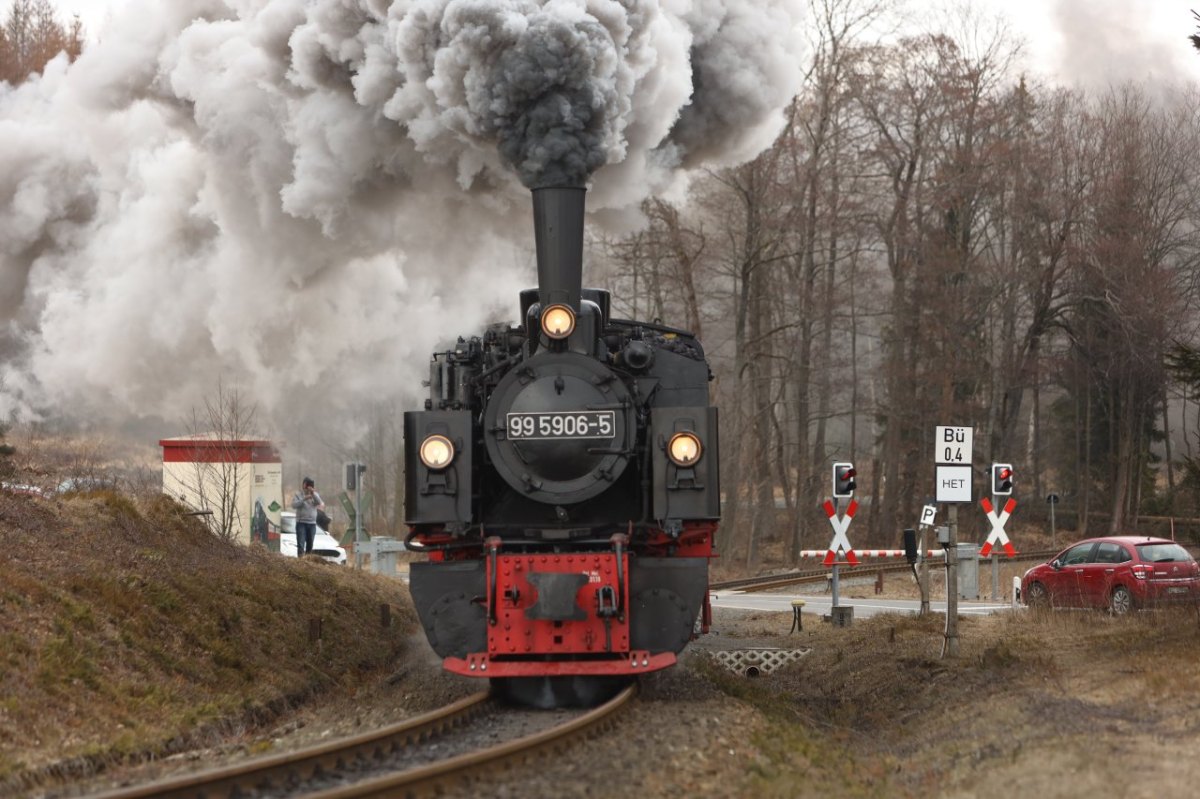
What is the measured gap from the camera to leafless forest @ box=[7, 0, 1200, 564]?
1420 inches

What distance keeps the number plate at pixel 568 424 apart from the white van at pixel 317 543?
14564 millimetres

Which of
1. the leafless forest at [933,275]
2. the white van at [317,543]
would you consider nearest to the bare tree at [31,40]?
the leafless forest at [933,275]

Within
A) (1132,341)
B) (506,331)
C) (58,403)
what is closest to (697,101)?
(506,331)

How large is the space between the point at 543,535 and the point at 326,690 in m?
3.01

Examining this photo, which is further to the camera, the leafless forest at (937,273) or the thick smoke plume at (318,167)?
the leafless forest at (937,273)

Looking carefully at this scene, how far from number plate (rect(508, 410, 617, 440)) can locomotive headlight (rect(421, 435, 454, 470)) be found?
534 millimetres

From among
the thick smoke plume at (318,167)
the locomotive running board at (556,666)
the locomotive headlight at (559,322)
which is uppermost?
the thick smoke plume at (318,167)

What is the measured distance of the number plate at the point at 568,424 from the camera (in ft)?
33.5

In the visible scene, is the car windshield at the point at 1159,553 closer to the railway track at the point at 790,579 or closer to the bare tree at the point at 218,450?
the railway track at the point at 790,579

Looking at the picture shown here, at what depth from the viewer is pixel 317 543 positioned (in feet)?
85.0

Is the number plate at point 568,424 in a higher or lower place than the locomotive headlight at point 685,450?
higher

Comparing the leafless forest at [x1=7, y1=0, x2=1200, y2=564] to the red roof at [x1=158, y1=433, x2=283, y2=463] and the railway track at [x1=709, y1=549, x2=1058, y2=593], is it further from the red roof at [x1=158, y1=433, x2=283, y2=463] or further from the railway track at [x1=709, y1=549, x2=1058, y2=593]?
the red roof at [x1=158, y1=433, x2=283, y2=463]

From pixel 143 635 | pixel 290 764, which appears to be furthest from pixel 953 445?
pixel 290 764

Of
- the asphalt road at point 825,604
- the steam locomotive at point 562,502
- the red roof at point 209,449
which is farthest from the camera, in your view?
the asphalt road at point 825,604
